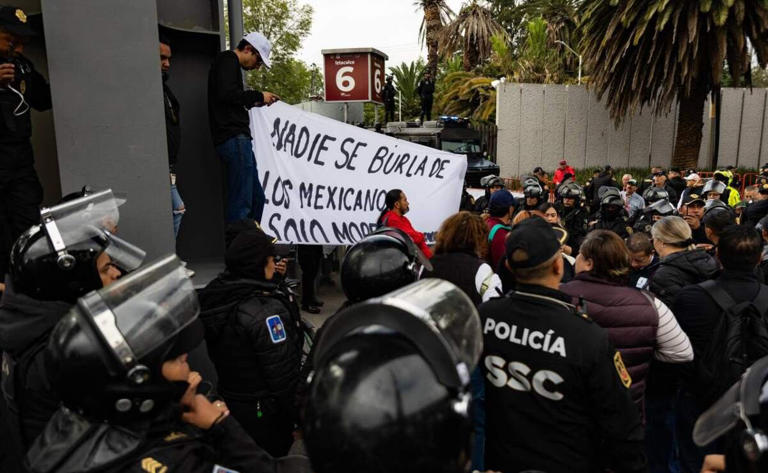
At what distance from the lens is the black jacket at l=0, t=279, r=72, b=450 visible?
195 centimetres

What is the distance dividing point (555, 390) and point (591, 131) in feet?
Result: 69.3

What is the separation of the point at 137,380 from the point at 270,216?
360cm

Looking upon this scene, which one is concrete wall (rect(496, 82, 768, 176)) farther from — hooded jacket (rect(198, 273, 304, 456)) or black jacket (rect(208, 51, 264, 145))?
hooded jacket (rect(198, 273, 304, 456))

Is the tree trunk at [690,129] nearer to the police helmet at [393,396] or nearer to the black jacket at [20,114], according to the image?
the black jacket at [20,114]

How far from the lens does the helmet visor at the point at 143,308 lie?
1.49 m

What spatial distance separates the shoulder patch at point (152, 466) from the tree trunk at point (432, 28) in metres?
32.7

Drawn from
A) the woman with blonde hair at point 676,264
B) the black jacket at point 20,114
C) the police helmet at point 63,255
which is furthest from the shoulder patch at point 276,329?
the woman with blonde hair at point 676,264

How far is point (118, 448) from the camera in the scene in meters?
1.54

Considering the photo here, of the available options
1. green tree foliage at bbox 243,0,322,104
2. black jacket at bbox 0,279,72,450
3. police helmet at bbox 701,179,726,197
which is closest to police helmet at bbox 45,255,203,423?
black jacket at bbox 0,279,72,450

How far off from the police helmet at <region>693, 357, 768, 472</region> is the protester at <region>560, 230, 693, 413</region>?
98cm

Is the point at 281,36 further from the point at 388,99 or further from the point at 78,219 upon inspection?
the point at 78,219

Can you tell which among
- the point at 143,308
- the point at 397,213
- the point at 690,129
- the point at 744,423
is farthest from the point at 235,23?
the point at 690,129

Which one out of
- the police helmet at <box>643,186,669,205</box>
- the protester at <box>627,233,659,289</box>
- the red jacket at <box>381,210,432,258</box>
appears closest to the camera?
the protester at <box>627,233,659,289</box>

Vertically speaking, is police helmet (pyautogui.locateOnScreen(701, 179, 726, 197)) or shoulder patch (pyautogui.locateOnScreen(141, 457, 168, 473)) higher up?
police helmet (pyautogui.locateOnScreen(701, 179, 726, 197))
